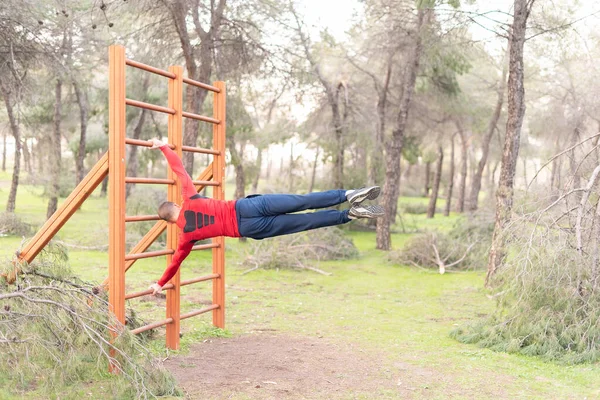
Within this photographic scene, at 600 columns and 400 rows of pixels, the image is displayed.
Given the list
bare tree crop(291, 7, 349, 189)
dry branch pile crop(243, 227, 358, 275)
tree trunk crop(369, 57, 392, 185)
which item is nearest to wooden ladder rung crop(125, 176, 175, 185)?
dry branch pile crop(243, 227, 358, 275)

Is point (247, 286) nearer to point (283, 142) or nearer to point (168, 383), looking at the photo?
point (168, 383)

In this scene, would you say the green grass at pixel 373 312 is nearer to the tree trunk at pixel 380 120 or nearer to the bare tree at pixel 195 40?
the bare tree at pixel 195 40

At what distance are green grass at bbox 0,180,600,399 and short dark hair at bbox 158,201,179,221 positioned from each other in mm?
1162

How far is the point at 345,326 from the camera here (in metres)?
6.70

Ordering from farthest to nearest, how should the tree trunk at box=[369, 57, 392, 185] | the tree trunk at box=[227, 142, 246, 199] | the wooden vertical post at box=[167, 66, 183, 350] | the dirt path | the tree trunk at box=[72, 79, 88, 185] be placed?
the tree trunk at box=[72, 79, 88, 185]
the tree trunk at box=[369, 57, 392, 185]
the tree trunk at box=[227, 142, 246, 199]
the wooden vertical post at box=[167, 66, 183, 350]
the dirt path

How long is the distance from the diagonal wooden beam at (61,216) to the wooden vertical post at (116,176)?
10cm

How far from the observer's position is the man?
483 centimetres

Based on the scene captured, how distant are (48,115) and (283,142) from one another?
29.1ft

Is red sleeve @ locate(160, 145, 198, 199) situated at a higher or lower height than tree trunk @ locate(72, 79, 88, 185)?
lower

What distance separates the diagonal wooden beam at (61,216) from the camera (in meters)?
4.51

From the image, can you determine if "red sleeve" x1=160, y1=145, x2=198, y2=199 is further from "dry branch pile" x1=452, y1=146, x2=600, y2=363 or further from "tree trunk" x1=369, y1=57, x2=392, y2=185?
"tree trunk" x1=369, y1=57, x2=392, y2=185

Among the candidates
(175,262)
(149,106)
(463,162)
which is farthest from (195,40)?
(463,162)

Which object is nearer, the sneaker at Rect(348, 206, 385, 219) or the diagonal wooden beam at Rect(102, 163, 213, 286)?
the sneaker at Rect(348, 206, 385, 219)

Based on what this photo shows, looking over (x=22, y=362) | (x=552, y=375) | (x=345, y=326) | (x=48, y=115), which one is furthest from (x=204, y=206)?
(x=48, y=115)
